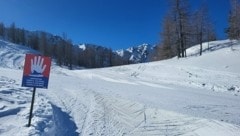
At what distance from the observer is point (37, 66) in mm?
8656

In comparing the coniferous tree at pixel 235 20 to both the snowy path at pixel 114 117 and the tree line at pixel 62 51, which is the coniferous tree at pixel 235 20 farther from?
the tree line at pixel 62 51

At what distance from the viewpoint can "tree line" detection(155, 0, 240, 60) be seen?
153ft

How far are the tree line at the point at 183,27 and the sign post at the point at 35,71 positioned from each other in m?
39.0

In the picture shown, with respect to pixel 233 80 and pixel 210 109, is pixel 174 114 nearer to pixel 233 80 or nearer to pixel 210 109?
pixel 210 109

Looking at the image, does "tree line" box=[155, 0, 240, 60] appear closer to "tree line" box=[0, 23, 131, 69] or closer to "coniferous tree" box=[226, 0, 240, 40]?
"coniferous tree" box=[226, 0, 240, 40]

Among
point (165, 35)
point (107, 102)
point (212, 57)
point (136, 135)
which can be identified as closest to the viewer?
point (136, 135)

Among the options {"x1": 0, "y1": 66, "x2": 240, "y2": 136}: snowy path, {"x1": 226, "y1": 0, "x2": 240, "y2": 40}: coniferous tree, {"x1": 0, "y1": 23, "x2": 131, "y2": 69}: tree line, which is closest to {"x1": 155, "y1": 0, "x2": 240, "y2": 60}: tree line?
{"x1": 226, "y1": 0, "x2": 240, "y2": 40}: coniferous tree

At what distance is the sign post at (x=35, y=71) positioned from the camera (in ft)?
28.1

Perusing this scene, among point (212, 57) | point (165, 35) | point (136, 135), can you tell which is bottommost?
point (136, 135)

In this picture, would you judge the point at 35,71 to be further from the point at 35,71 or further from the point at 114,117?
the point at 114,117

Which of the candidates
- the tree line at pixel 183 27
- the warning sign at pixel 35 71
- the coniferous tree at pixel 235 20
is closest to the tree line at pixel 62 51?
the tree line at pixel 183 27

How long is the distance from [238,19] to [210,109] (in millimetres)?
38945

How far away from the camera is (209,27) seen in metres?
56.1

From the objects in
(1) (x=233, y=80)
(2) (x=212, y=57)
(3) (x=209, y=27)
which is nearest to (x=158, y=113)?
(1) (x=233, y=80)
